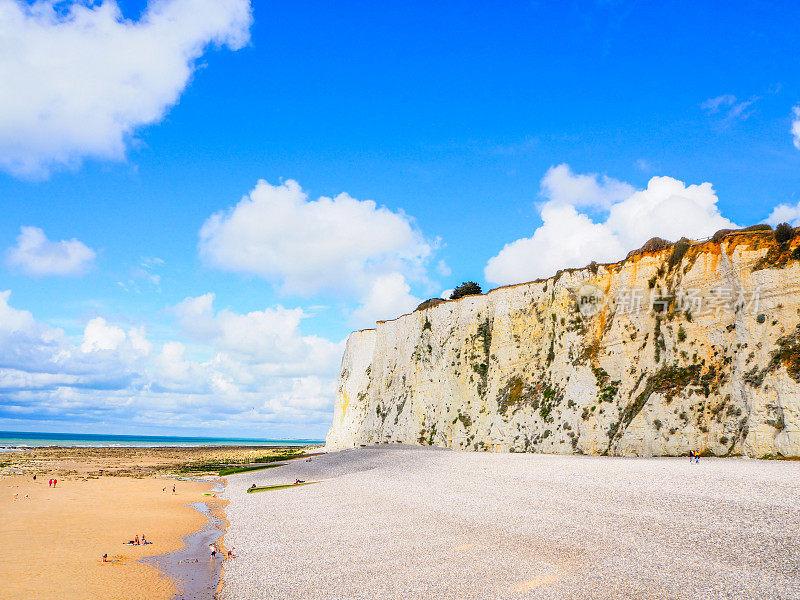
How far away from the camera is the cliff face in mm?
30412

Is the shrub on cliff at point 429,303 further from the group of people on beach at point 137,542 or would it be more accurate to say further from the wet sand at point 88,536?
the group of people on beach at point 137,542

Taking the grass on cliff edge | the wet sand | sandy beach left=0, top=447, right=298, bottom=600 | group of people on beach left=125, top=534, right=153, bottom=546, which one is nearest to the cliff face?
the grass on cliff edge

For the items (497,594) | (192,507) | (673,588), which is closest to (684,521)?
(673,588)

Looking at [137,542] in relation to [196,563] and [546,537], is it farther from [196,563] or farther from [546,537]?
[546,537]

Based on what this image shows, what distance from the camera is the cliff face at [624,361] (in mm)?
30412

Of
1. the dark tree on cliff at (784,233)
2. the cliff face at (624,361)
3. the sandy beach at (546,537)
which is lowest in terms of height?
the sandy beach at (546,537)

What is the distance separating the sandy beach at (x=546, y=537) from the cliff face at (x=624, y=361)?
171 inches

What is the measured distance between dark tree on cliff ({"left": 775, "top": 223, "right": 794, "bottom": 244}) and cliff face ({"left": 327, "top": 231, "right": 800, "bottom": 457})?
1.40 feet

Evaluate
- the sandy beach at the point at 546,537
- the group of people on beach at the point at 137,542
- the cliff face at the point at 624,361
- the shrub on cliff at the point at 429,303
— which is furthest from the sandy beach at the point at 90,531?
the shrub on cliff at the point at 429,303

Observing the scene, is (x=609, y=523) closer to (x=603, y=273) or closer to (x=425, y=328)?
(x=603, y=273)

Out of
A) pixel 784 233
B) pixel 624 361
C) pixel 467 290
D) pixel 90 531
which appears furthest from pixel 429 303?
pixel 90 531

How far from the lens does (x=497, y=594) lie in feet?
44.2

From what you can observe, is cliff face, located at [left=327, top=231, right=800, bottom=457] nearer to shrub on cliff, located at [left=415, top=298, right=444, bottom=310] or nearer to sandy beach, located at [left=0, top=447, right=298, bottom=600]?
shrub on cliff, located at [left=415, top=298, right=444, bottom=310]

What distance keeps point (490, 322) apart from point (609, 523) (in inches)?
1483
